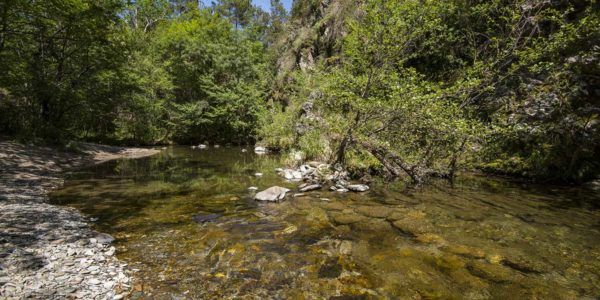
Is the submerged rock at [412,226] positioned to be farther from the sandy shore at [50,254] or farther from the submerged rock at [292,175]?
the submerged rock at [292,175]

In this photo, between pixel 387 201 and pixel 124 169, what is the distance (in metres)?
12.6

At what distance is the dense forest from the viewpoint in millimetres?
11227

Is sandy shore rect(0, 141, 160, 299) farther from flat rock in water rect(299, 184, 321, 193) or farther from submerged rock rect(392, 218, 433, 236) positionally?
flat rock in water rect(299, 184, 321, 193)

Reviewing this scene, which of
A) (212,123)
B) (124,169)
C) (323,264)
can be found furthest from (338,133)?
(212,123)

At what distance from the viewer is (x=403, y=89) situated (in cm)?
1019

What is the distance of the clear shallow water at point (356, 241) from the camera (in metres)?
4.58

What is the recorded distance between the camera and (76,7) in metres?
14.6

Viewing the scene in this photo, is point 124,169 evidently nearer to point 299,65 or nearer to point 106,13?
point 106,13

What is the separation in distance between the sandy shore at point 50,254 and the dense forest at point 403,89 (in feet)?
29.0

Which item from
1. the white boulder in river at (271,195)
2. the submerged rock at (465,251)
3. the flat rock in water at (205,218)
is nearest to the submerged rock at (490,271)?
the submerged rock at (465,251)

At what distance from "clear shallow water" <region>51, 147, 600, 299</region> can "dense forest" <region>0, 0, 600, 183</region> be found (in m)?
2.12

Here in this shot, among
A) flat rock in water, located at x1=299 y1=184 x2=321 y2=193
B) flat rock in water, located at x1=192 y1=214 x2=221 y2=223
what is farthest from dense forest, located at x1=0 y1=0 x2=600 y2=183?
flat rock in water, located at x1=192 y1=214 x2=221 y2=223

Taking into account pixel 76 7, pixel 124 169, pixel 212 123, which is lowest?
pixel 124 169

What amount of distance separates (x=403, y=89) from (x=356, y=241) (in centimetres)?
609
